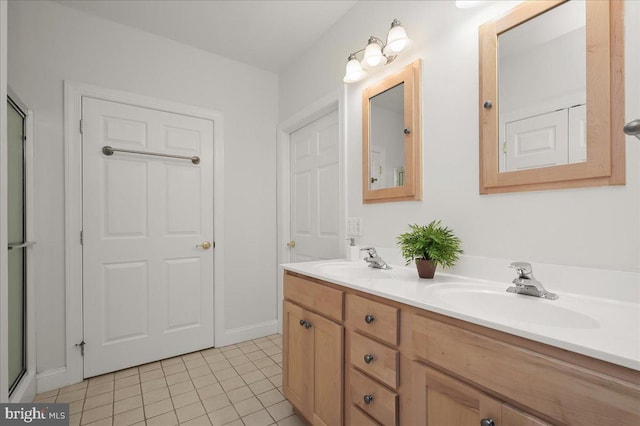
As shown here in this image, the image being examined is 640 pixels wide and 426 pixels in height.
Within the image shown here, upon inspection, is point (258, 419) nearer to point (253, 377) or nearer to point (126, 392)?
point (253, 377)

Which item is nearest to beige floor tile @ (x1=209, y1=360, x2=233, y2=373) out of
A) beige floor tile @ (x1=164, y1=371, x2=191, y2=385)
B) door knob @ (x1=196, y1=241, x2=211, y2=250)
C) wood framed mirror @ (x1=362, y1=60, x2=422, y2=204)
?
beige floor tile @ (x1=164, y1=371, x2=191, y2=385)

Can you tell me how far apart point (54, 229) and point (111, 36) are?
1.46 metres

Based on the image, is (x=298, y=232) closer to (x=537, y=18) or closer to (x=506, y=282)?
(x=506, y=282)

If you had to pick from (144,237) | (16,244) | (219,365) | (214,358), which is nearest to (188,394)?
(219,365)

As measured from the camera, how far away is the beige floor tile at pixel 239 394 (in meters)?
1.76

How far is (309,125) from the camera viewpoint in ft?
8.38

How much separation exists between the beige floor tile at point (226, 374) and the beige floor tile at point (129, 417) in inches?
19.1

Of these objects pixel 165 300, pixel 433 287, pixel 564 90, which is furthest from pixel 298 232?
pixel 564 90

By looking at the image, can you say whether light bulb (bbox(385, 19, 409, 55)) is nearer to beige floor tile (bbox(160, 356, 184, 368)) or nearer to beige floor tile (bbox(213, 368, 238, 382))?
beige floor tile (bbox(213, 368, 238, 382))

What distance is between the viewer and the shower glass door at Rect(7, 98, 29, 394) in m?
1.56

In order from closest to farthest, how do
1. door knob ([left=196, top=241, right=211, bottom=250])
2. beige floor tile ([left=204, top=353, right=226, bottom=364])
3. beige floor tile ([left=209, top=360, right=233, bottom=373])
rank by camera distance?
1. beige floor tile ([left=209, top=360, right=233, bottom=373])
2. beige floor tile ([left=204, top=353, right=226, bottom=364])
3. door knob ([left=196, top=241, right=211, bottom=250])

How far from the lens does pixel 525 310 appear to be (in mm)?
916

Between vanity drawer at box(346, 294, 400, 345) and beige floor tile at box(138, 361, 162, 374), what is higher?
vanity drawer at box(346, 294, 400, 345)

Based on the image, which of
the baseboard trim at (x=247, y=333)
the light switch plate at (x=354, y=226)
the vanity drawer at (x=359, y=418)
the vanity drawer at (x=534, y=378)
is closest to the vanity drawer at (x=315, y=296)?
the vanity drawer at (x=359, y=418)
